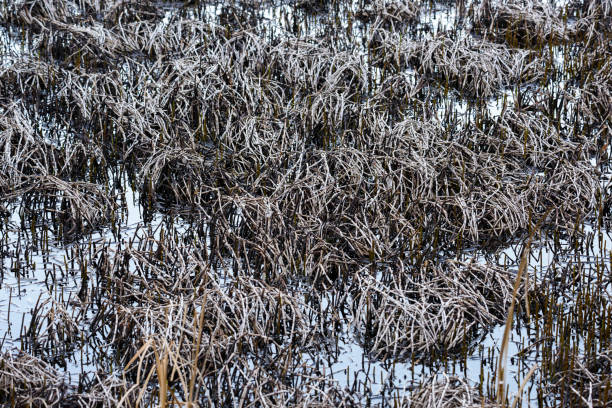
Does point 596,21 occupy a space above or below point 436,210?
above

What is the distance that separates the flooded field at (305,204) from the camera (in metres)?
4.19

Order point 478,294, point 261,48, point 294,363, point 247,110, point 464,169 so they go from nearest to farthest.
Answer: point 294,363, point 478,294, point 464,169, point 247,110, point 261,48

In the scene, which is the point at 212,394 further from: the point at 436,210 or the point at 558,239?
the point at 558,239

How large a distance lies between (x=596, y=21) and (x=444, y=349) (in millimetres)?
5679

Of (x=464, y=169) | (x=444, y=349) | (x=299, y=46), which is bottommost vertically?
(x=444, y=349)

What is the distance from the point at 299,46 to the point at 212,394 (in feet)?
15.0

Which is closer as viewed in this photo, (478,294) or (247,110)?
(478,294)

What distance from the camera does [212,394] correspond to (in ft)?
13.2

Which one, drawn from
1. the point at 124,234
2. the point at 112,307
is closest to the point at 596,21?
the point at 124,234

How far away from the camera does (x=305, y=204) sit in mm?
5746

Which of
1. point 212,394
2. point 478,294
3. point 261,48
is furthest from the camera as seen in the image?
point 261,48

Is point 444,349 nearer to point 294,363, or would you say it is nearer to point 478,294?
point 478,294

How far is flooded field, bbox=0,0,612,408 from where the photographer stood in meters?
4.19

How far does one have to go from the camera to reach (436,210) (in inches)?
224
